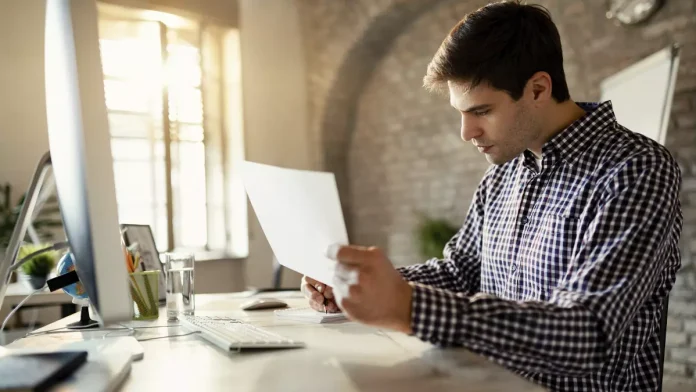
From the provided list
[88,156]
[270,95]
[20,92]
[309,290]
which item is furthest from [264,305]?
[270,95]

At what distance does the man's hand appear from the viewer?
889 millimetres

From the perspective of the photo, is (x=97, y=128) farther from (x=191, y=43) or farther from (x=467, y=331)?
(x=191, y=43)

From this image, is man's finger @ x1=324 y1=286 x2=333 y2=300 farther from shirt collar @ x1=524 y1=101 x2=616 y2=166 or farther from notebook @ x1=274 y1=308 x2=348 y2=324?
shirt collar @ x1=524 y1=101 x2=616 y2=166

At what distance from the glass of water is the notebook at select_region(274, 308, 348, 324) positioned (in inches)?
8.3

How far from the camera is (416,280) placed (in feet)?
5.03

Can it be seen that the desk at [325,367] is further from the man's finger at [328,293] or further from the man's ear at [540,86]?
the man's ear at [540,86]

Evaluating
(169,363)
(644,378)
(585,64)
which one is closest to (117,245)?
(169,363)

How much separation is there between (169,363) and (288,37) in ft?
14.5

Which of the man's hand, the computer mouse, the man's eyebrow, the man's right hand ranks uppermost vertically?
A: the man's eyebrow

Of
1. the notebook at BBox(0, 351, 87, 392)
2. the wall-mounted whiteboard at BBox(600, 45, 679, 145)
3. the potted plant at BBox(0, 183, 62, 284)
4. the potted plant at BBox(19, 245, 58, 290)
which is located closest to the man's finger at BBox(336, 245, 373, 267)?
the notebook at BBox(0, 351, 87, 392)

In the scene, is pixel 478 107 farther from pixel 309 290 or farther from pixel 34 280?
pixel 34 280

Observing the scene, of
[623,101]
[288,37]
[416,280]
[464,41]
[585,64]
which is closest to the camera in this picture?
[464,41]

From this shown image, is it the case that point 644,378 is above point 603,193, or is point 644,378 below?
below

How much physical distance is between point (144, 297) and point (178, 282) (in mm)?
81
